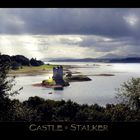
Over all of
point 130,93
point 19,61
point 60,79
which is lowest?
point 130,93

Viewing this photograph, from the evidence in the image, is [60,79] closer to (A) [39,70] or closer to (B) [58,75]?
(B) [58,75]

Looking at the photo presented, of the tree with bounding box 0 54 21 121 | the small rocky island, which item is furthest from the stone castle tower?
the tree with bounding box 0 54 21 121

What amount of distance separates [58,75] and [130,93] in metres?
0.54

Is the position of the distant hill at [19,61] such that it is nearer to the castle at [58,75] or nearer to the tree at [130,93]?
the castle at [58,75]

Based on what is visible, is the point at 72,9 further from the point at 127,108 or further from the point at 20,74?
the point at 127,108

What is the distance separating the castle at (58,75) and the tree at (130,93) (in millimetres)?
424

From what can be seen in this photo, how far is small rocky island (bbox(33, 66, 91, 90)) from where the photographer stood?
10.2 ft

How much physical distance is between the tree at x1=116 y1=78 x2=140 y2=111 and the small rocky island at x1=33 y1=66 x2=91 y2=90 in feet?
0.84

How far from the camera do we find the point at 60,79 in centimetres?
313

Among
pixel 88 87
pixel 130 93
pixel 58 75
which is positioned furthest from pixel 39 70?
pixel 130 93

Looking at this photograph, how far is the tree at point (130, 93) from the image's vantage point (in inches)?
119

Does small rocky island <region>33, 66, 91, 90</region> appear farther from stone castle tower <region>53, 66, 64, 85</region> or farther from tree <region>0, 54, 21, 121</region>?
tree <region>0, 54, 21, 121</region>

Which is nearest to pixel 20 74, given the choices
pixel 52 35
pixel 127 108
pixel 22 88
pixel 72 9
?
pixel 22 88

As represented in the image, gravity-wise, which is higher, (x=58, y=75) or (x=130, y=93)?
(x=58, y=75)
